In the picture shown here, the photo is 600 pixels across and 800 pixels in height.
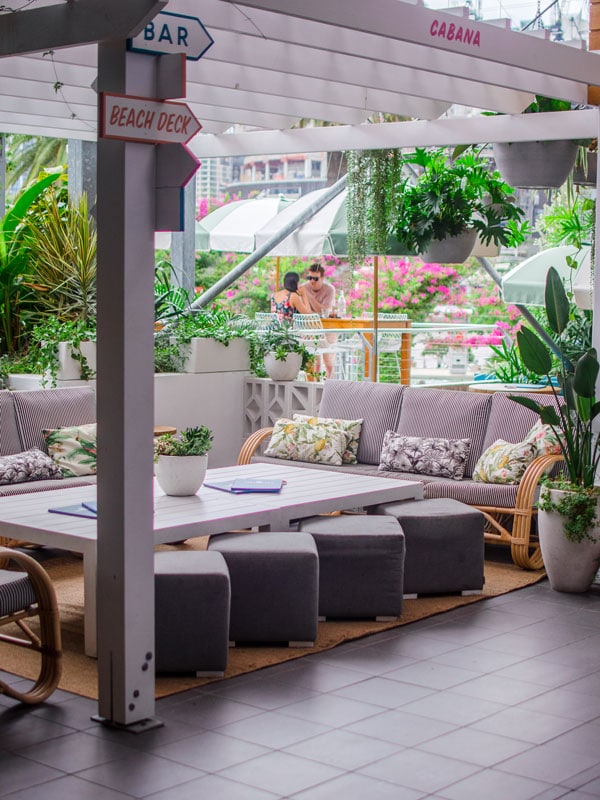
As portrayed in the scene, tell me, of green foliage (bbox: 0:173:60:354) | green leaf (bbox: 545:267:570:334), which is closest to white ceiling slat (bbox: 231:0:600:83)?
green leaf (bbox: 545:267:570:334)

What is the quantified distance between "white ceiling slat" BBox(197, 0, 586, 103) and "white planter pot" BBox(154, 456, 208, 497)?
7.49 feet

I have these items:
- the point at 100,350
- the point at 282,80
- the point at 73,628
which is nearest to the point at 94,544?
the point at 73,628

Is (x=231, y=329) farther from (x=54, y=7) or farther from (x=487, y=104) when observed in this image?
(x=54, y=7)

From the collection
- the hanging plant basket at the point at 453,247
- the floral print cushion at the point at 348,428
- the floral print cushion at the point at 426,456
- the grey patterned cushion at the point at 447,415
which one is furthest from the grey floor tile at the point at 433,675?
the hanging plant basket at the point at 453,247

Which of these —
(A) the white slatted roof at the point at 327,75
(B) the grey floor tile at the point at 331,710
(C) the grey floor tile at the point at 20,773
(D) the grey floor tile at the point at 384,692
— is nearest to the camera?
(C) the grey floor tile at the point at 20,773

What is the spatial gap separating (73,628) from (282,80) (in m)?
3.97

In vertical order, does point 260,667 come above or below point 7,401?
below

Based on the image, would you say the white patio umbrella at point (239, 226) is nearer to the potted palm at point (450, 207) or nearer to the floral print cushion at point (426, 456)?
the potted palm at point (450, 207)

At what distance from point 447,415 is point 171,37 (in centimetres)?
444

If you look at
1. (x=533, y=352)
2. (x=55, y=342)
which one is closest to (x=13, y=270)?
(x=55, y=342)

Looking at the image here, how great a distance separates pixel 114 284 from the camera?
4.54 metres

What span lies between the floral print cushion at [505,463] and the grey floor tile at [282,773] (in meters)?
3.64

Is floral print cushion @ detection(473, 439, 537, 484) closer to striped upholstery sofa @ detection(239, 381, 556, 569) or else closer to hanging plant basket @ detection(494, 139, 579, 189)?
striped upholstery sofa @ detection(239, 381, 556, 569)

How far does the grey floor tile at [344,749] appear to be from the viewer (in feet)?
14.1
